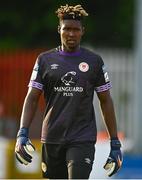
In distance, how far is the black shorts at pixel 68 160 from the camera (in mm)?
9703

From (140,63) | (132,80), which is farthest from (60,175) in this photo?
(132,80)

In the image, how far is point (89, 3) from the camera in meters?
28.8

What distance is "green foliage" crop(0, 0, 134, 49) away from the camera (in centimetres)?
2872

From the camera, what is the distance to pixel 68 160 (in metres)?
A: 9.74

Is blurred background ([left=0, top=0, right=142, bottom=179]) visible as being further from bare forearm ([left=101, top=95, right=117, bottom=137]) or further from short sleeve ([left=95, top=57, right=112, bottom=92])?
short sleeve ([left=95, top=57, right=112, bottom=92])

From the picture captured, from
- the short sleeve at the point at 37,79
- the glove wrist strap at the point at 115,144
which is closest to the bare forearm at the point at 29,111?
the short sleeve at the point at 37,79

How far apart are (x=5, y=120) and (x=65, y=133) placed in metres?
13.2

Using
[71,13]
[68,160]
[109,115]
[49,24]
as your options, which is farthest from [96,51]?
[68,160]

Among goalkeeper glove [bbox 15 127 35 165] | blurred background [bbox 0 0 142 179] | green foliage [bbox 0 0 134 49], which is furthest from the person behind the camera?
green foliage [bbox 0 0 134 49]

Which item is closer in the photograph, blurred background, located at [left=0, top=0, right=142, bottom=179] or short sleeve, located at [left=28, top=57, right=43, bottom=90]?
short sleeve, located at [left=28, top=57, right=43, bottom=90]

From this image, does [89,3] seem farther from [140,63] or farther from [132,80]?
[140,63]

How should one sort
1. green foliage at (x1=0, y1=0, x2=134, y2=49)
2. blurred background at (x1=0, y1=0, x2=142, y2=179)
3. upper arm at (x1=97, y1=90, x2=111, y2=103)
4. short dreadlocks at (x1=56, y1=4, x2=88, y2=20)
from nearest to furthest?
short dreadlocks at (x1=56, y1=4, x2=88, y2=20) < upper arm at (x1=97, y1=90, x2=111, y2=103) < blurred background at (x1=0, y1=0, x2=142, y2=179) < green foliage at (x1=0, y1=0, x2=134, y2=49)

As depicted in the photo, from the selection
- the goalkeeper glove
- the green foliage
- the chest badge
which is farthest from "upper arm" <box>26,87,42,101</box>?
the green foliage

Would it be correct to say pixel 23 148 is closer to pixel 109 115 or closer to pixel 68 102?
pixel 68 102
